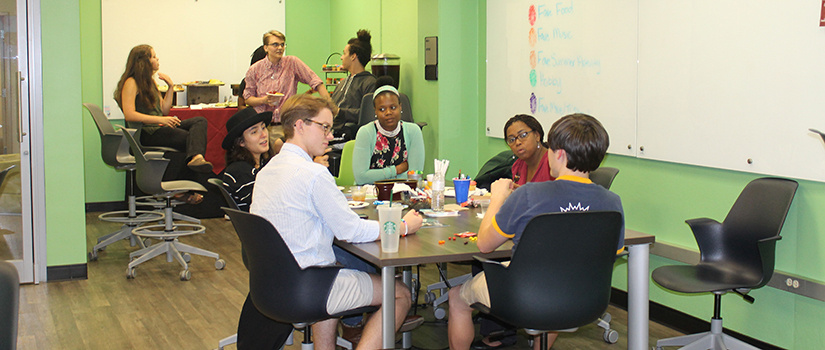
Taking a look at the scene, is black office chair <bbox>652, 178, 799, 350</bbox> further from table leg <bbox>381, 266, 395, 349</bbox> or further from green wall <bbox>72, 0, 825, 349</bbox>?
table leg <bbox>381, 266, 395, 349</bbox>

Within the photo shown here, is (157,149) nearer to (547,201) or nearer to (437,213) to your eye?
(437,213)

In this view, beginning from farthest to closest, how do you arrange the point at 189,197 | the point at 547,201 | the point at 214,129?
the point at 214,129 → the point at 189,197 → the point at 547,201

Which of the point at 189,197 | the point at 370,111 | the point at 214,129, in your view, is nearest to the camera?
the point at 189,197

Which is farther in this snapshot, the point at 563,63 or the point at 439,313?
the point at 563,63

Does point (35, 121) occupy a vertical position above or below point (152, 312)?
above

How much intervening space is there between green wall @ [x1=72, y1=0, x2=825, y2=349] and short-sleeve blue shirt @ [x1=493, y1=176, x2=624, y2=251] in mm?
1309

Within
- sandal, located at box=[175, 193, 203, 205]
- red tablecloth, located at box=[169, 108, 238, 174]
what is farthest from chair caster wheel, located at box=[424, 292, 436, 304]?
red tablecloth, located at box=[169, 108, 238, 174]

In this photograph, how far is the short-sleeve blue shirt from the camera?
273 centimetres

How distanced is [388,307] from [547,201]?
72 cm

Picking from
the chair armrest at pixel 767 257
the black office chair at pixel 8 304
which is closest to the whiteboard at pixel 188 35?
the chair armrest at pixel 767 257

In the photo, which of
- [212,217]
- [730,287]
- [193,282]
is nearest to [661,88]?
[730,287]

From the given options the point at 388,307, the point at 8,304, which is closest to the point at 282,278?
the point at 388,307

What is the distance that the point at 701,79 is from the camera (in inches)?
154

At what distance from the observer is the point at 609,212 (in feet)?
8.79
